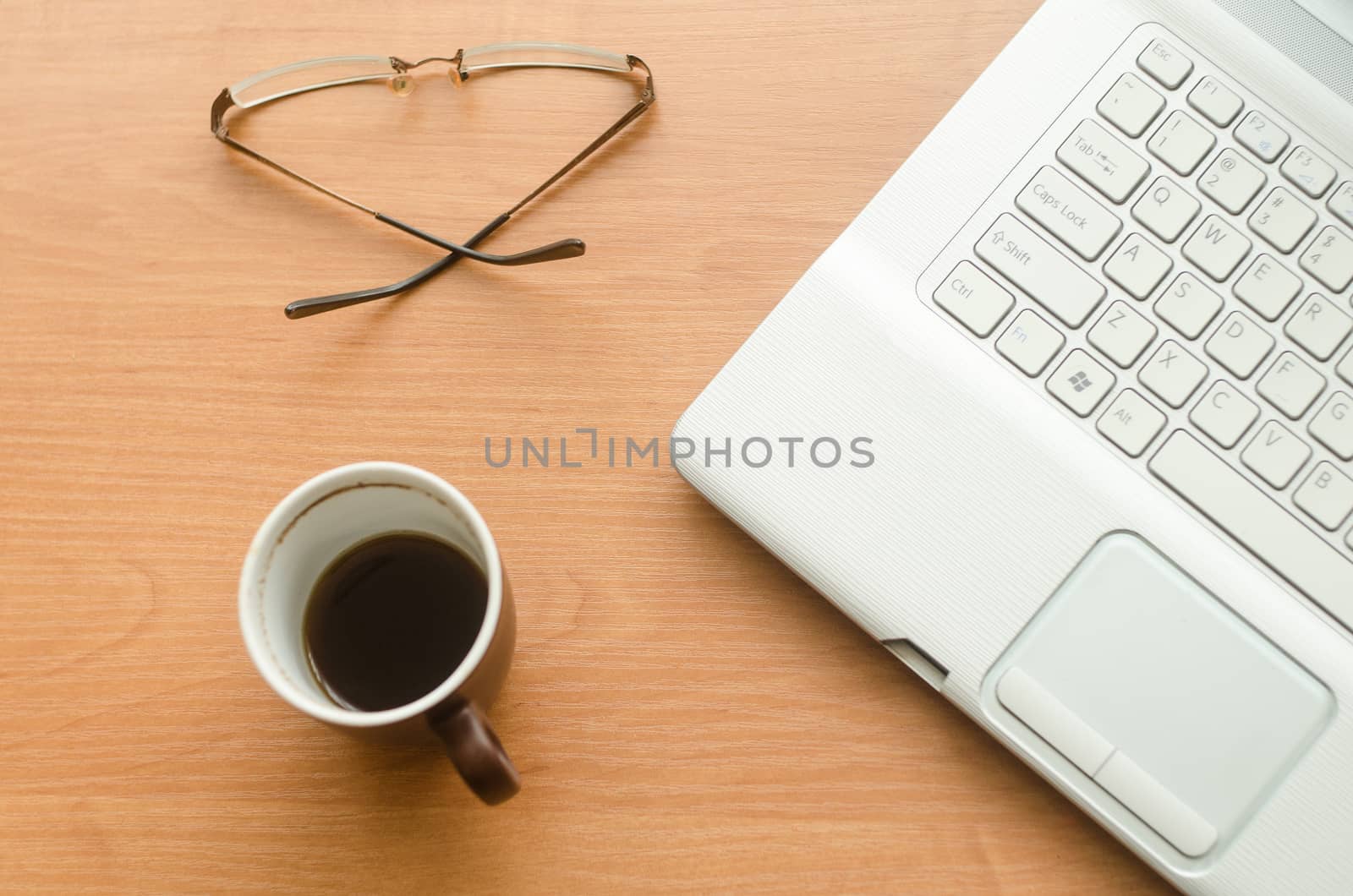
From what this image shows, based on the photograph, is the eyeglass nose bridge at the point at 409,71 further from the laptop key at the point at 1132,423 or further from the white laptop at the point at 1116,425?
the laptop key at the point at 1132,423

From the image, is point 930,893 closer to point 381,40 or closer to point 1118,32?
point 1118,32

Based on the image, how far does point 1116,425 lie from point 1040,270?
78 millimetres

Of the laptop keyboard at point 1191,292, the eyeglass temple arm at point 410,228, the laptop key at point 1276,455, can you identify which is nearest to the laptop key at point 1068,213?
the laptop keyboard at point 1191,292

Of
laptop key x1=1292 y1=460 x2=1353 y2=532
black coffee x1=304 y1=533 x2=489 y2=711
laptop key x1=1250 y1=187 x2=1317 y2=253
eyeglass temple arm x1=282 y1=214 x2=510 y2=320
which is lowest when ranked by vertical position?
black coffee x1=304 y1=533 x2=489 y2=711

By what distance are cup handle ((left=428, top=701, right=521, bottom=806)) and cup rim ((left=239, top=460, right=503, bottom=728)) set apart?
1cm

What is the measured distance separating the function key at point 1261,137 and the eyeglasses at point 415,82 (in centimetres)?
29

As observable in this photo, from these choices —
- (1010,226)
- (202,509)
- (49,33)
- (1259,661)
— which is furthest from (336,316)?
(1259,661)

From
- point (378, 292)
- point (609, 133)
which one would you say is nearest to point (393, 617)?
point (378, 292)

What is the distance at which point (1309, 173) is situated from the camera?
46 cm

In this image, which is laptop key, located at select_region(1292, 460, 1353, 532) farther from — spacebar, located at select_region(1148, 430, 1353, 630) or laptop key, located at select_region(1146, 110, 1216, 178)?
laptop key, located at select_region(1146, 110, 1216, 178)

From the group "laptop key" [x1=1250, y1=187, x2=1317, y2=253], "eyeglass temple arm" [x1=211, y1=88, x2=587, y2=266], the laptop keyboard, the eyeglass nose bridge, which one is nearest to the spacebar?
the laptop keyboard

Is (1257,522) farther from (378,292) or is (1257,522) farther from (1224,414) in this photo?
(378,292)

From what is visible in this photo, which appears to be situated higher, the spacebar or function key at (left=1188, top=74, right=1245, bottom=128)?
function key at (left=1188, top=74, right=1245, bottom=128)

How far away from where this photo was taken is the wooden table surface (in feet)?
1.52
